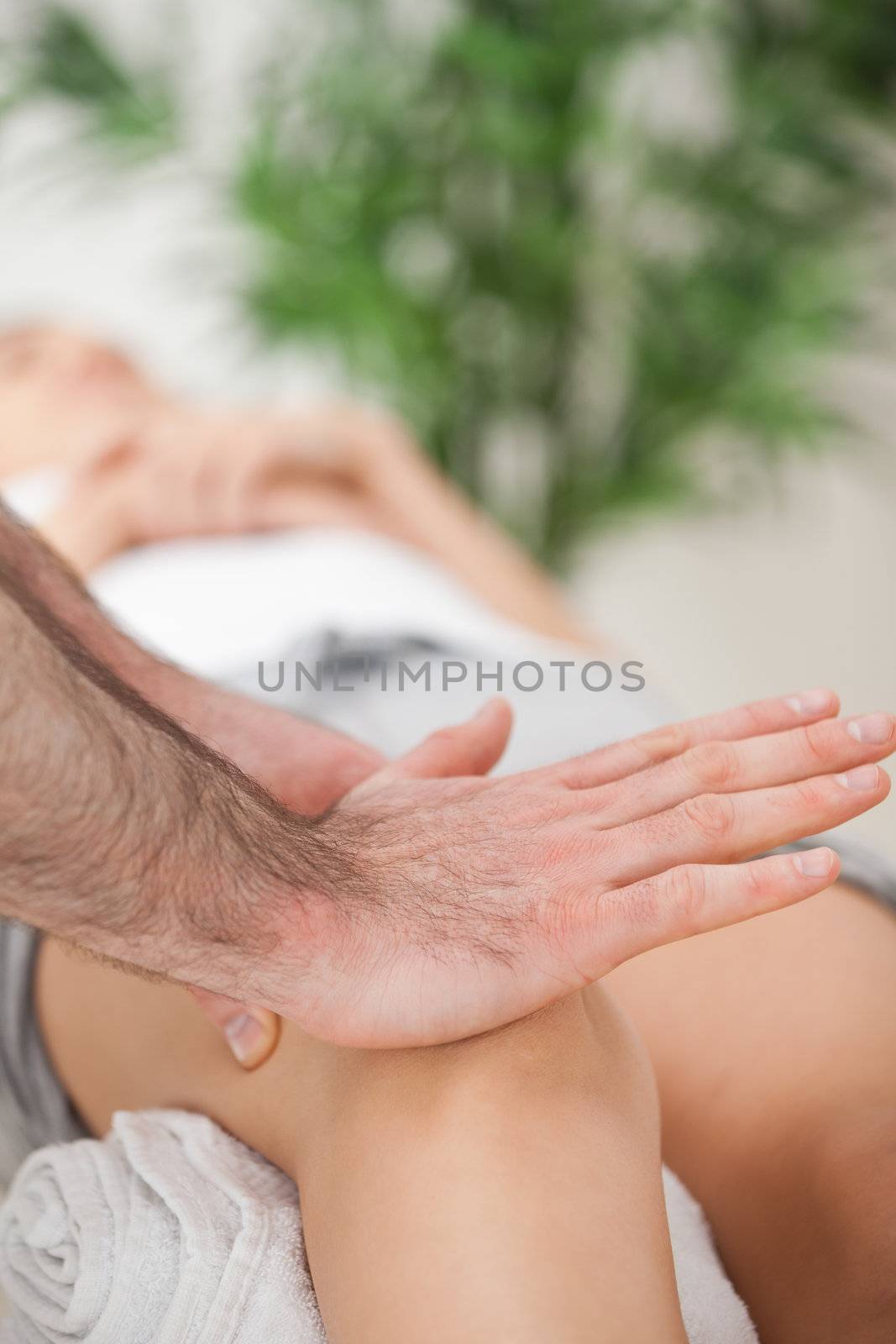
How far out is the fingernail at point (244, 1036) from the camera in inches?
24.0

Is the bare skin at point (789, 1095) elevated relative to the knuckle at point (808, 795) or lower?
lower

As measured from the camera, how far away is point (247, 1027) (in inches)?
24.1

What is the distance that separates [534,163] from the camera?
68.6 inches

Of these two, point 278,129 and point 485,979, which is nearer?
point 485,979

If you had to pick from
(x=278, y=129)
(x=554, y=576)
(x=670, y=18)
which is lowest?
(x=554, y=576)

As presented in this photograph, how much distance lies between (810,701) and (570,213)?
4.89 feet

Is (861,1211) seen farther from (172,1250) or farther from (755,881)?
(172,1250)

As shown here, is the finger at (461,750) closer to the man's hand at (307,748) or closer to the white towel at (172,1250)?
the man's hand at (307,748)

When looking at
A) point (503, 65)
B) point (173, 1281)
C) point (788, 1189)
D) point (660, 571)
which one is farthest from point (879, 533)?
point (173, 1281)

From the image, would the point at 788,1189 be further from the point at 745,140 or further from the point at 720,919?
the point at 745,140

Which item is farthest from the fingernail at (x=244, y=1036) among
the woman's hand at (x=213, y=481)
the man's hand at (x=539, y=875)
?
the woman's hand at (x=213, y=481)

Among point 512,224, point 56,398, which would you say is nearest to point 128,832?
point 56,398

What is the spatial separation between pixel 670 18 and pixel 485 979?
5.44 ft

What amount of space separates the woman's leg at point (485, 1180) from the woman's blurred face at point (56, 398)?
4.50ft
